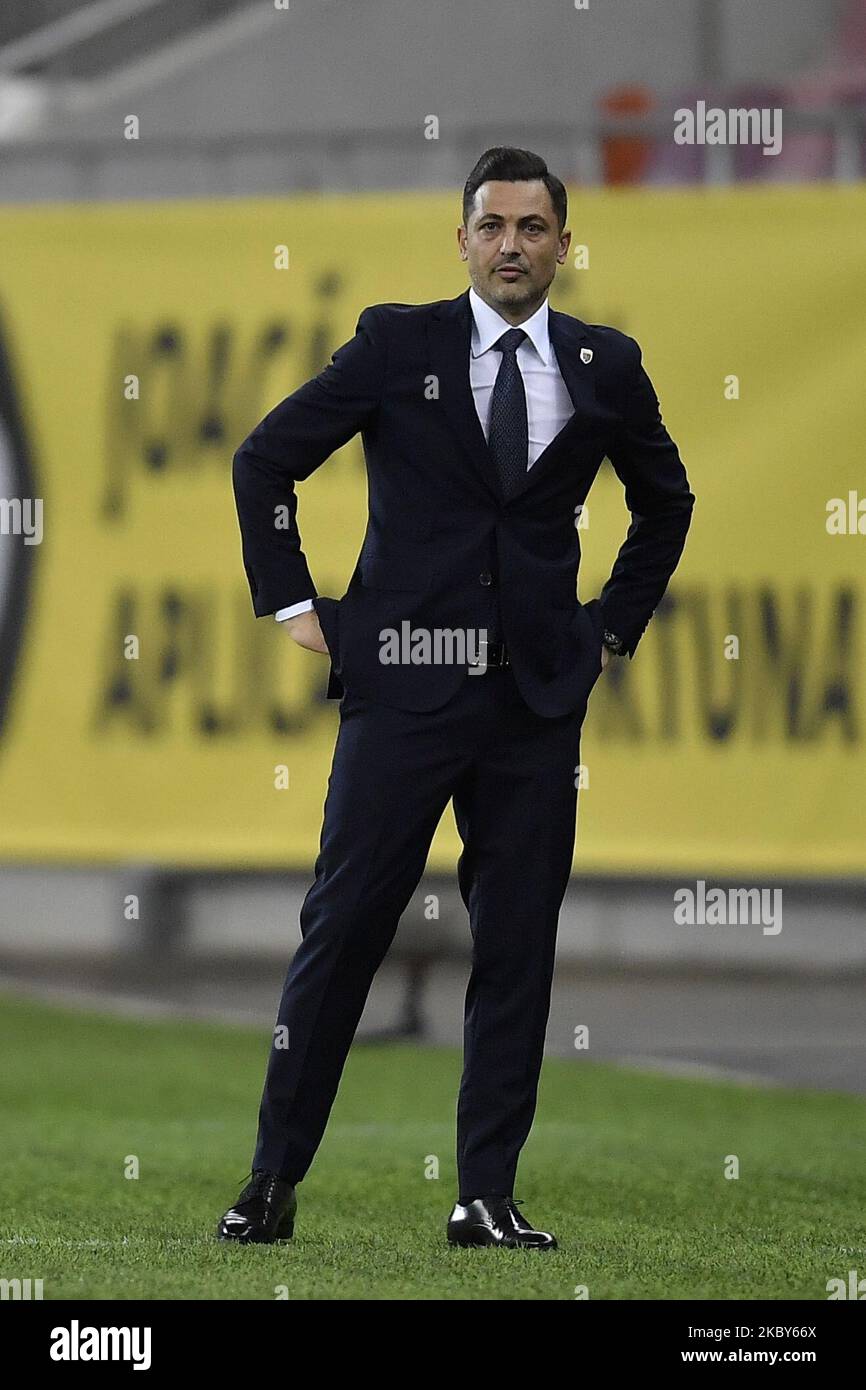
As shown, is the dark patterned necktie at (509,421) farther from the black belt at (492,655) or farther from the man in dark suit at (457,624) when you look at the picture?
the black belt at (492,655)

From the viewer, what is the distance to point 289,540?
10.4ft

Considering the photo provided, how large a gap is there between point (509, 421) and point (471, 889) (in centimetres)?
71

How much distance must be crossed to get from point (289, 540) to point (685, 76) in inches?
175

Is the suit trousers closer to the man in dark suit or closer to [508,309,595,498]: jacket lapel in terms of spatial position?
the man in dark suit

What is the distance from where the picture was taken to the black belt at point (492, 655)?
312 centimetres

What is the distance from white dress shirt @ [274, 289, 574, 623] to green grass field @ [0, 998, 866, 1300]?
966 millimetres

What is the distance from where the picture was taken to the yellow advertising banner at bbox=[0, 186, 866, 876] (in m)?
5.69

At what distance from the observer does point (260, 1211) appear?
10.4 ft

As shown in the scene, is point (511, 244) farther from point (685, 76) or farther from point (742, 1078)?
point (685, 76)

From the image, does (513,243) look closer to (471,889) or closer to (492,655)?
(492,655)

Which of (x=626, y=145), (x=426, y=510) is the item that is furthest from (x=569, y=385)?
(x=626, y=145)

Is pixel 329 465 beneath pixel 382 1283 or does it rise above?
above
